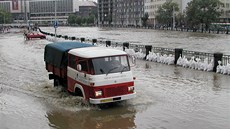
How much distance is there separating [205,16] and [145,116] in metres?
86.0

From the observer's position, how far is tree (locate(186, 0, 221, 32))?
311 feet

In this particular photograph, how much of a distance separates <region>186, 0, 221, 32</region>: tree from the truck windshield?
84.6 metres

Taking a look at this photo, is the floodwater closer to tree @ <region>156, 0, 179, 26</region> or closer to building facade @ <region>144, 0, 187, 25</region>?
tree @ <region>156, 0, 179, 26</region>

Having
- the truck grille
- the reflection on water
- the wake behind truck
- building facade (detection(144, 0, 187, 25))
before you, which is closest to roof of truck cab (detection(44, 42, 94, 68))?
the wake behind truck

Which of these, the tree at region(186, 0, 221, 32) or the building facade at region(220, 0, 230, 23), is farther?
the building facade at region(220, 0, 230, 23)

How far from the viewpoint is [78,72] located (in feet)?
45.0

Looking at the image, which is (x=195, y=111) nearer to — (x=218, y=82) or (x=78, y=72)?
(x=78, y=72)

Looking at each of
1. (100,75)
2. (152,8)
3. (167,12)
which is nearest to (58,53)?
(100,75)

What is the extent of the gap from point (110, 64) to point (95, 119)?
2.12 metres

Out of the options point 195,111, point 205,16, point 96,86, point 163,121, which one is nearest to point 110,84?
point 96,86

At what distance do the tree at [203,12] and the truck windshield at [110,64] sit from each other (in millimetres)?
84610

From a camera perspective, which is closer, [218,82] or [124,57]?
[124,57]

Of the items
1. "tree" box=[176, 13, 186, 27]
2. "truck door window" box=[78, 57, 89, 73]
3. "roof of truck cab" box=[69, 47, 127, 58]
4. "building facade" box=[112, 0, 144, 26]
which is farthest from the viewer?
"building facade" box=[112, 0, 144, 26]

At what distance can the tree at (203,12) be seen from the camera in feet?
311
